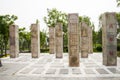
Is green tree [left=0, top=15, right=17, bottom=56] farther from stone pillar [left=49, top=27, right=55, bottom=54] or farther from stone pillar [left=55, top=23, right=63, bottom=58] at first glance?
stone pillar [left=55, top=23, right=63, bottom=58]

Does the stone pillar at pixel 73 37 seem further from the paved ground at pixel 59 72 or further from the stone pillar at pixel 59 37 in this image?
the stone pillar at pixel 59 37

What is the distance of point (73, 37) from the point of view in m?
19.4

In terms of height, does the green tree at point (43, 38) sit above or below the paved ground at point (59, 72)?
above

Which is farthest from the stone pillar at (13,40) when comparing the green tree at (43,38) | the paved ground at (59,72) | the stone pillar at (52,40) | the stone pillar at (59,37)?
the green tree at (43,38)

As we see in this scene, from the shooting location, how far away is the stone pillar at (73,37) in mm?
19266

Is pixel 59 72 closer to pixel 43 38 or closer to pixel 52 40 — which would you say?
pixel 52 40

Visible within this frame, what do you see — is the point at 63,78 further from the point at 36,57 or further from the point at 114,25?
the point at 36,57

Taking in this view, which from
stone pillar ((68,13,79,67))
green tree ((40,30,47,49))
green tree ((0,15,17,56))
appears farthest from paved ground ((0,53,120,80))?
green tree ((40,30,47,49))

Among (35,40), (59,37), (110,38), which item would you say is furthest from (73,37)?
(35,40)

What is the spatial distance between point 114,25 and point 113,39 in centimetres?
113

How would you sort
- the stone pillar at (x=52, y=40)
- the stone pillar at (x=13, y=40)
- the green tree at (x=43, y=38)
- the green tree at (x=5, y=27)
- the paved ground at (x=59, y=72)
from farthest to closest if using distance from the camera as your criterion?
the green tree at (x=43, y=38), the stone pillar at (x=52, y=40), the green tree at (x=5, y=27), the stone pillar at (x=13, y=40), the paved ground at (x=59, y=72)

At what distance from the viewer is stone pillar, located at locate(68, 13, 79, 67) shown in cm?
1927

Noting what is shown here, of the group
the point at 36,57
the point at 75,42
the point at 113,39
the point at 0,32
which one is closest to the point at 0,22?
the point at 0,32

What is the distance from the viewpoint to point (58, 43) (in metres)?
27.2
